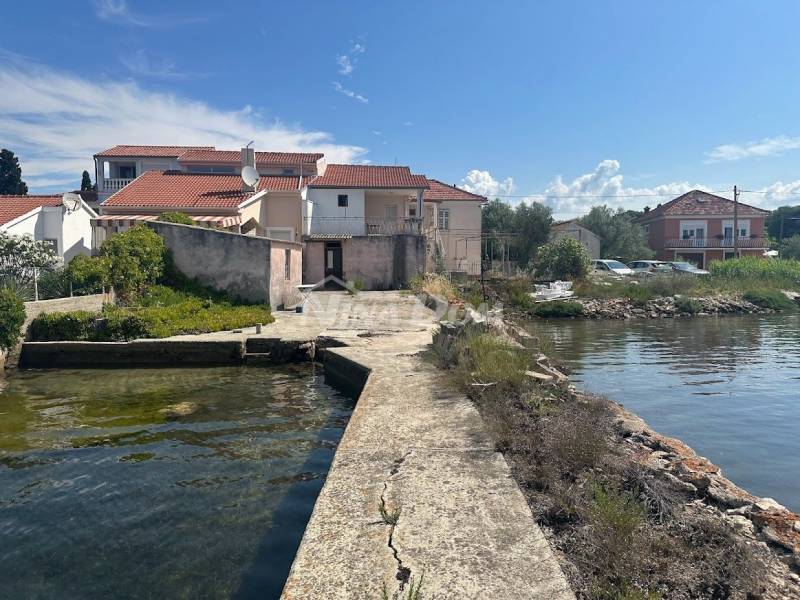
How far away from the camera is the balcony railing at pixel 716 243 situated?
48438 millimetres

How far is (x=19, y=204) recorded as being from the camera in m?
26.0

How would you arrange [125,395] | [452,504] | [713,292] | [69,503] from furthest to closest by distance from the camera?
1. [713,292]
2. [125,395]
3. [69,503]
4. [452,504]

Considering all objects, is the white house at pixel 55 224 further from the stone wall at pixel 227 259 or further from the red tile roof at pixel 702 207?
the red tile roof at pixel 702 207

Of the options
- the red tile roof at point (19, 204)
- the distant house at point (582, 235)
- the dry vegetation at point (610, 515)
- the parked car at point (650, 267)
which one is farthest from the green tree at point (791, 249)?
the dry vegetation at point (610, 515)

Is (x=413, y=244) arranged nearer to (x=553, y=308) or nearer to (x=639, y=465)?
(x=553, y=308)

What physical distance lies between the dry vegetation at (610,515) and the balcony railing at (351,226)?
23.2 metres

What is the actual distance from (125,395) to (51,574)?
21.0ft

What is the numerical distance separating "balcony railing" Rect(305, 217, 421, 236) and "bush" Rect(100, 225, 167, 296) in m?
12.2

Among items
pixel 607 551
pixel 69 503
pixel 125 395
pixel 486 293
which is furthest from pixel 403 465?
pixel 486 293

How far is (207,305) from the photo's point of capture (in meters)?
17.1

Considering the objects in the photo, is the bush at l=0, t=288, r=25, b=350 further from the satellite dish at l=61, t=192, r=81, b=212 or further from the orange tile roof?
the orange tile roof

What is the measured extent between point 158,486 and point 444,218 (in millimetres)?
34346

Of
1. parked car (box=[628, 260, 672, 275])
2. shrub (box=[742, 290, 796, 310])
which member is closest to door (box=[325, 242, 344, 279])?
parked car (box=[628, 260, 672, 275])

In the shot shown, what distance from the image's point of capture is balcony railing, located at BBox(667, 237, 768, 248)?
48.4m
